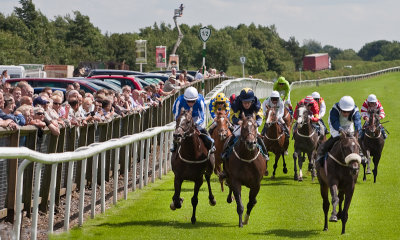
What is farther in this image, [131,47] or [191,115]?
[131,47]

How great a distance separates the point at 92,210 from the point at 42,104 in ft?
5.66

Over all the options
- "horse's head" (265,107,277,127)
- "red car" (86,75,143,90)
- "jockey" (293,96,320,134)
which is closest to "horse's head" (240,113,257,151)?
"horse's head" (265,107,277,127)

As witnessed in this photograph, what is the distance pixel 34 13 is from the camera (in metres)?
91.3

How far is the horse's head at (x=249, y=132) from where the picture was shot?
11594mm

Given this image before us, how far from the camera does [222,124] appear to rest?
48.2 feet

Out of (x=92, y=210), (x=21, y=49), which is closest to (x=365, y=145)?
(x=92, y=210)

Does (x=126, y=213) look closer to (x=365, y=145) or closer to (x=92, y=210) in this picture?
(x=92, y=210)

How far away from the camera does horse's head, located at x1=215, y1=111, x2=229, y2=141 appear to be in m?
14.2

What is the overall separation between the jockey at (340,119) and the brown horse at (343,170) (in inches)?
9.5

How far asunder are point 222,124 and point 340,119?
2.54 metres

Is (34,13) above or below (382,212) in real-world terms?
above

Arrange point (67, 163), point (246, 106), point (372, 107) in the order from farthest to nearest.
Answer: point (372, 107)
point (246, 106)
point (67, 163)

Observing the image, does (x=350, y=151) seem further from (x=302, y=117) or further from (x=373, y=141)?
(x=373, y=141)

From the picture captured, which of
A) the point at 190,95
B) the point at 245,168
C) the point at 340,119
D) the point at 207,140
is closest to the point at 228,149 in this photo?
the point at 207,140
